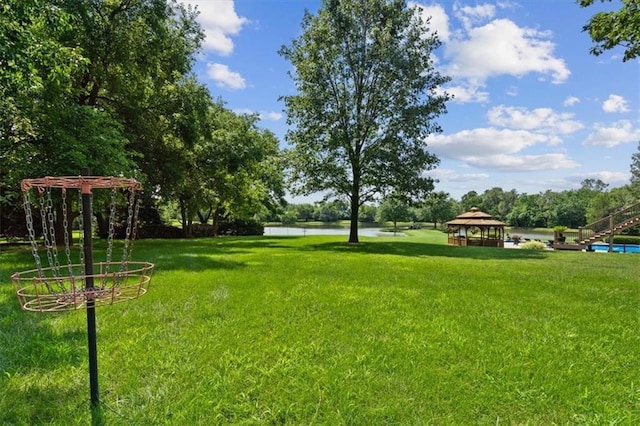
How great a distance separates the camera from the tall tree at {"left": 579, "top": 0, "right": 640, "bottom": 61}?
24.1 feet

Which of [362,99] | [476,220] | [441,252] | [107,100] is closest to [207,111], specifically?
[107,100]

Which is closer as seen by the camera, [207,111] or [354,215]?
[207,111]

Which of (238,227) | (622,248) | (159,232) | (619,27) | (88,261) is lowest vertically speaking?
(622,248)

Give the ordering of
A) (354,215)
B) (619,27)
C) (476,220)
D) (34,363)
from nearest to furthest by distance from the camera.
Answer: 1. (34,363)
2. (619,27)
3. (354,215)
4. (476,220)

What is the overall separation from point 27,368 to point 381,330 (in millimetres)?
3286

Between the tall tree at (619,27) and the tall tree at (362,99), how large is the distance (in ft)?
25.7

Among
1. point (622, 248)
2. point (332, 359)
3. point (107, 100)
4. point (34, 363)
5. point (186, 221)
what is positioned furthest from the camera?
point (186, 221)

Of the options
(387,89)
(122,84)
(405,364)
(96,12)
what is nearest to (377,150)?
(387,89)

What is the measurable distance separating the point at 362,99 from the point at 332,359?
15493 mm

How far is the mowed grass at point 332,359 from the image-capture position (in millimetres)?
2609

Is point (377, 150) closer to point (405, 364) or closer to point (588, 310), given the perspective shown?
point (588, 310)

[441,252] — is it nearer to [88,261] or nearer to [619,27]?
[619,27]

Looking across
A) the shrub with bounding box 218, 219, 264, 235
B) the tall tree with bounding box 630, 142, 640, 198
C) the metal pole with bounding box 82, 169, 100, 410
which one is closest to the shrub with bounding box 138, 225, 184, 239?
the shrub with bounding box 218, 219, 264, 235

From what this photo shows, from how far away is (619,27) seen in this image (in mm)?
7629
